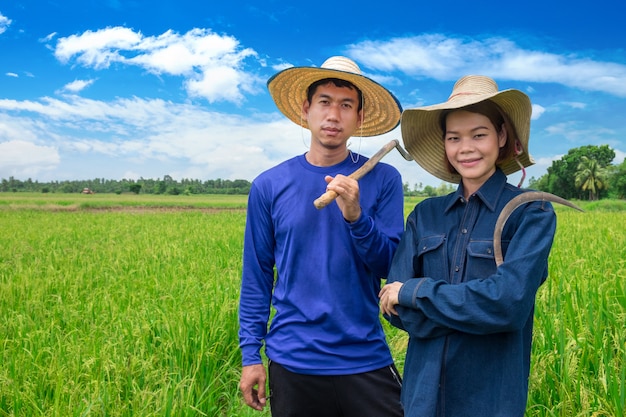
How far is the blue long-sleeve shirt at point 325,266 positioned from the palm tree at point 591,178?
56.9 metres

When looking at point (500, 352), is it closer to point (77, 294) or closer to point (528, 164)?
point (528, 164)

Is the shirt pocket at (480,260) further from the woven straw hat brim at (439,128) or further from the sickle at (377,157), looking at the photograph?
the sickle at (377,157)

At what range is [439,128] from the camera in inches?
66.5

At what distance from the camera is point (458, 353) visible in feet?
4.50

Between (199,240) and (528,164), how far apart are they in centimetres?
891

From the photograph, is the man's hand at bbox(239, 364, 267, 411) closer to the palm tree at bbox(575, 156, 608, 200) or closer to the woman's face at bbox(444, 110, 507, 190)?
the woman's face at bbox(444, 110, 507, 190)

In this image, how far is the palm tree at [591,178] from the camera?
5230 centimetres

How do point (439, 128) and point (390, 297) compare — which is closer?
point (390, 297)

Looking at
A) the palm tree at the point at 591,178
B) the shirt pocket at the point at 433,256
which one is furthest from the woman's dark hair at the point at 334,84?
the palm tree at the point at 591,178

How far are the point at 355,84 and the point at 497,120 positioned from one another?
24.8 inches

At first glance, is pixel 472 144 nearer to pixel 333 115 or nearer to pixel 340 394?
pixel 333 115

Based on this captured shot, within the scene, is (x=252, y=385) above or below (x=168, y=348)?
above

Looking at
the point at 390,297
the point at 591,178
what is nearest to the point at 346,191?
the point at 390,297

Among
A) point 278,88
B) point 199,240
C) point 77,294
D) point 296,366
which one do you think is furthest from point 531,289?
point 199,240
